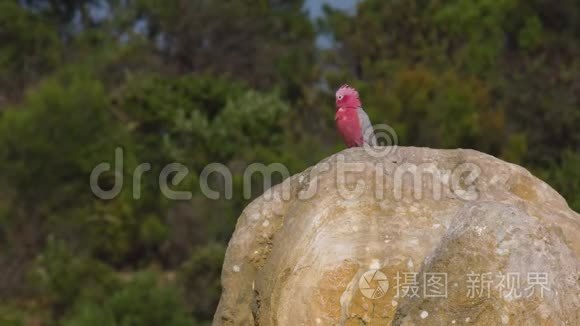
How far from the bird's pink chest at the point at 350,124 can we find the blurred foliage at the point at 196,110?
30.2ft

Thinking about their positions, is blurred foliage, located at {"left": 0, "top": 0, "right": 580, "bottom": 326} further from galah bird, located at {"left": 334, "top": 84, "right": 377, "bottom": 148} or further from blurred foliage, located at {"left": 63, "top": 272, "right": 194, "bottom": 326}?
galah bird, located at {"left": 334, "top": 84, "right": 377, "bottom": 148}

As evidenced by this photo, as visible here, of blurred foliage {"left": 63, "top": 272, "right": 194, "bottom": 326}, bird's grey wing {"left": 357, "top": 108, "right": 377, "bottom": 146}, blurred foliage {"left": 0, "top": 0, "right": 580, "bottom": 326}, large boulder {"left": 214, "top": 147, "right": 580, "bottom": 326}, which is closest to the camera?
large boulder {"left": 214, "top": 147, "right": 580, "bottom": 326}

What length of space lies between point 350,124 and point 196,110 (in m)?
27.0

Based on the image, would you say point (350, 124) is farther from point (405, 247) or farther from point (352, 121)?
point (405, 247)

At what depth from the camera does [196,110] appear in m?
35.3

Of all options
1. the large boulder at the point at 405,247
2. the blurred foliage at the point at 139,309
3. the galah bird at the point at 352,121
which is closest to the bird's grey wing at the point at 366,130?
the galah bird at the point at 352,121

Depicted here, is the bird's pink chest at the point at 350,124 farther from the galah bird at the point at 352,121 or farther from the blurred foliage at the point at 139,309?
the blurred foliage at the point at 139,309

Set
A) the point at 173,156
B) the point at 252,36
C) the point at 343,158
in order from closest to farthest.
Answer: the point at 343,158 → the point at 173,156 → the point at 252,36

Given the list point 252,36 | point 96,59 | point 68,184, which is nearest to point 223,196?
point 68,184

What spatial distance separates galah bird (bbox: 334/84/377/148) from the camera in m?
8.42

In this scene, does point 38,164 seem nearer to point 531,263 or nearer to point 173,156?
point 173,156

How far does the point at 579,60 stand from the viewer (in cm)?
3953

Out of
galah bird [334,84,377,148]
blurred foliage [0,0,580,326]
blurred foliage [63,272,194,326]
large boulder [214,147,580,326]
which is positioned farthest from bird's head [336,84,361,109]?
blurred foliage [63,272,194,326]

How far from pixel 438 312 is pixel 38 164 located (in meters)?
23.9
